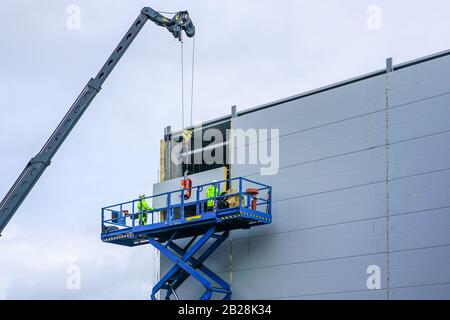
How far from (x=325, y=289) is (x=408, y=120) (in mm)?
6874

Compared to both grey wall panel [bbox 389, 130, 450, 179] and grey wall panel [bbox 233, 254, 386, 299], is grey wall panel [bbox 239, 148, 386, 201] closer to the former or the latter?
grey wall panel [bbox 389, 130, 450, 179]

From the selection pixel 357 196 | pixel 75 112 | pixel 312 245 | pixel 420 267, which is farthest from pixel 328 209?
pixel 75 112

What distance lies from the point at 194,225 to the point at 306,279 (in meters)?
4.99

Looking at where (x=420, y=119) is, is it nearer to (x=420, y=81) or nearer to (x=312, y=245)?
(x=420, y=81)

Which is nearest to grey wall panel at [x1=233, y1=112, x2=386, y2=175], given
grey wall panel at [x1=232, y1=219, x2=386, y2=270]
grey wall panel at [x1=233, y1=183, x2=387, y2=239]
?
grey wall panel at [x1=233, y1=183, x2=387, y2=239]

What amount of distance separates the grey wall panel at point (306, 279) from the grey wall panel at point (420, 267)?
0.53 meters

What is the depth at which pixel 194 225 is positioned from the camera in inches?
1302

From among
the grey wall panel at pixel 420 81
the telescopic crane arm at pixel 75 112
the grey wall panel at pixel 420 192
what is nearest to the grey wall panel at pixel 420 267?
the grey wall panel at pixel 420 192

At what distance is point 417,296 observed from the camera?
28.3 m

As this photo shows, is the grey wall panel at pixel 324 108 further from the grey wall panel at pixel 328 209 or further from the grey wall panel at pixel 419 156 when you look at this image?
the grey wall panel at pixel 328 209

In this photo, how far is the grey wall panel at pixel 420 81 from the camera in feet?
95.8

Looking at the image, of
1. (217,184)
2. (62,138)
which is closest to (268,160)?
(217,184)

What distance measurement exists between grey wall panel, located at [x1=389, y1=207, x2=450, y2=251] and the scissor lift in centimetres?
540

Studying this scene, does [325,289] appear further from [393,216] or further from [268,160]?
[268,160]
